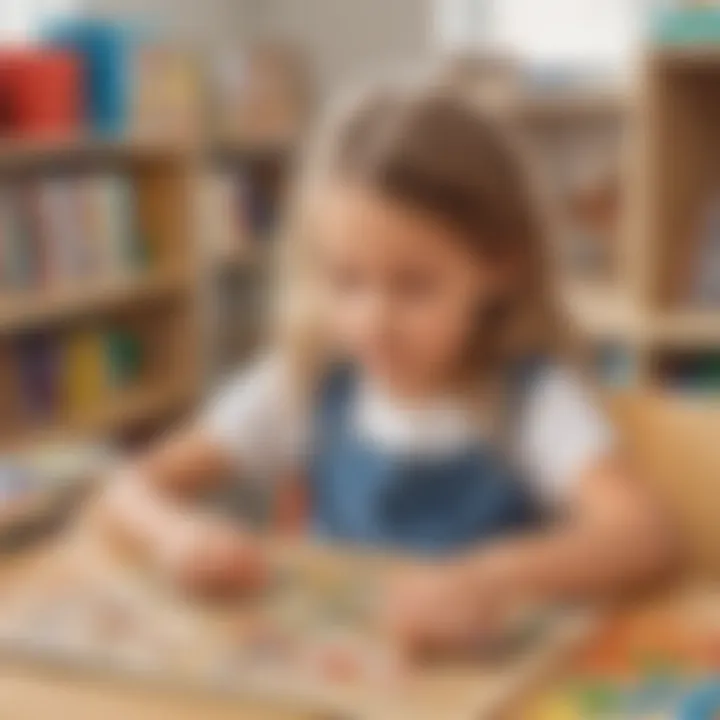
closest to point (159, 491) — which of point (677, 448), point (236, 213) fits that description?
point (677, 448)

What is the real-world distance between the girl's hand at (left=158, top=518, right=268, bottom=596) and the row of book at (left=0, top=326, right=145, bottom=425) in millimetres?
1894

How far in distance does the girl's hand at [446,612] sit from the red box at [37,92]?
1.98 meters

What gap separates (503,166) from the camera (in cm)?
108

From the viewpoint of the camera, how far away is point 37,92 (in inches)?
108

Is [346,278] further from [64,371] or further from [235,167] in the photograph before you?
[235,167]

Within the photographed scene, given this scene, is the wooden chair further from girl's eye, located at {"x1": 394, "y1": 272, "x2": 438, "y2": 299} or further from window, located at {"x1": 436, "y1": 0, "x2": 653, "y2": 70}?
window, located at {"x1": 436, "y1": 0, "x2": 653, "y2": 70}

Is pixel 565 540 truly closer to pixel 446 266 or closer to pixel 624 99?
pixel 446 266

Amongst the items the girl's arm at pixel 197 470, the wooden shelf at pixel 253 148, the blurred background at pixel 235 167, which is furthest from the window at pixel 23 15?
the girl's arm at pixel 197 470

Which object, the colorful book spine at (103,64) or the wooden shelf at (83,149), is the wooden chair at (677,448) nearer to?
the wooden shelf at (83,149)

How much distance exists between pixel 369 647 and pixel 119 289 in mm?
2241

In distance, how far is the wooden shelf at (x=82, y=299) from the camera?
276 centimetres

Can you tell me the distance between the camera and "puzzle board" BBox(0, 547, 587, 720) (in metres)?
0.78

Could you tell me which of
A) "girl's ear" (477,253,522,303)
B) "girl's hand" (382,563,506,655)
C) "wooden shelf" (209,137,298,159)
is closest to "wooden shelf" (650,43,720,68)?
"girl's ear" (477,253,522,303)

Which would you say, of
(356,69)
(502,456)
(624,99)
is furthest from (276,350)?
(356,69)
